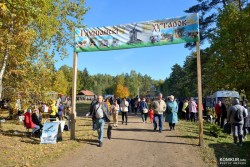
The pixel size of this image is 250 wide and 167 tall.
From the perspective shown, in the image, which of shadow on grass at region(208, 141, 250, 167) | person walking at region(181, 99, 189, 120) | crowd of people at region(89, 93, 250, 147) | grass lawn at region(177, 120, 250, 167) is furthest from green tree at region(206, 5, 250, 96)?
shadow on grass at region(208, 141, 250, 167)

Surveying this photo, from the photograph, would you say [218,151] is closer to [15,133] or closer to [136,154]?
[136,154]

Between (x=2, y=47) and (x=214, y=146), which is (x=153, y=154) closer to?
(x=214, y=146)

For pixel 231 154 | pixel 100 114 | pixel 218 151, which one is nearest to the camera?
pixel 231 154

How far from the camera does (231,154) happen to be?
9703 mm

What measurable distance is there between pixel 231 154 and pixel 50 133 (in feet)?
23.4

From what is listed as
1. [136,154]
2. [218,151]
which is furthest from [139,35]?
[218,151]

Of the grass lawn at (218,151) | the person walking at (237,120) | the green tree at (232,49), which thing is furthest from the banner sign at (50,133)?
the green tree at (232,49)

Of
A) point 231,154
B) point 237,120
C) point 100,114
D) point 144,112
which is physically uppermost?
point 100,114

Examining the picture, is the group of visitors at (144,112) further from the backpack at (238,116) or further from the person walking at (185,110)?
the person walking at (185,110)

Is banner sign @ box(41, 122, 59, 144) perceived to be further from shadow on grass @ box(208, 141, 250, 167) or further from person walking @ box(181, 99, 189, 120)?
person walking @ box(181, 99, 189, 120)

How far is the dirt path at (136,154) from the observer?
834 cm

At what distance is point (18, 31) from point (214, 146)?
35.5 feet

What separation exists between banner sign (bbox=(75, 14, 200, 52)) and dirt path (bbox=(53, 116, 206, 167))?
13.1 feet

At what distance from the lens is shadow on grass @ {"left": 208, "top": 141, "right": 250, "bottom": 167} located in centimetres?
864
